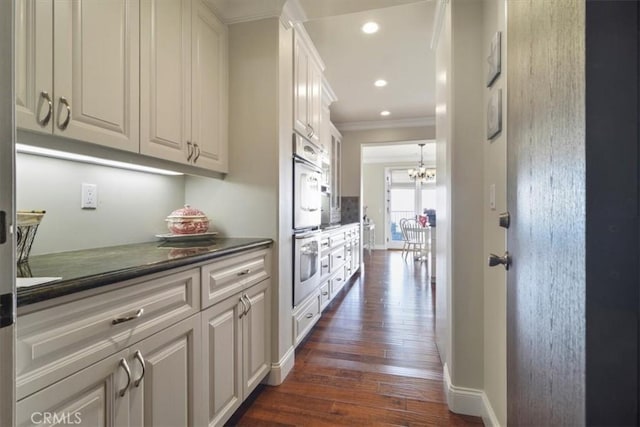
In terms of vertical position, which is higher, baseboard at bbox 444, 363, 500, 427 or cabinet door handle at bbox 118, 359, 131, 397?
cabinet door handle at bbox 118, 359, 131, 397

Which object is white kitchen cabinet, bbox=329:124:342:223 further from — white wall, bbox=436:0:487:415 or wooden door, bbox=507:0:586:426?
wooden door, bbox=507:0:586:426

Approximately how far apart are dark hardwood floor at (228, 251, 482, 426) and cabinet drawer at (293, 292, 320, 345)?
128mm

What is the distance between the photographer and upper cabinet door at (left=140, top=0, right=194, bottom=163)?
135 centimetres

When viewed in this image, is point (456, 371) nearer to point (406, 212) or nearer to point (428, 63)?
point (428, 63)

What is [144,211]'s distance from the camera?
1.75 metres

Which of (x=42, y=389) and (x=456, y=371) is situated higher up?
(x=42, y=389)

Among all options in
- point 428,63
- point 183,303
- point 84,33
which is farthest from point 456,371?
point 428,63

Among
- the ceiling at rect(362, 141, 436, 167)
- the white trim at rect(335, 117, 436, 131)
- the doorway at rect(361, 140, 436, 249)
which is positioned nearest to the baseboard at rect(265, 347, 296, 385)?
the white trim at rect(335, 117, 436, 131)

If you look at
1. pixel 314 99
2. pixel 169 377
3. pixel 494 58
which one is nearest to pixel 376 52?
pixel 314 99

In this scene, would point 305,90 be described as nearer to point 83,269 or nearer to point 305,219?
point 305,219

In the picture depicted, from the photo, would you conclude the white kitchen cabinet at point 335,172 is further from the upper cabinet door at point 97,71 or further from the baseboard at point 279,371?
the upper cabinet door at point 97,71

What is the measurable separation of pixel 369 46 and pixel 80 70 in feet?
7.95

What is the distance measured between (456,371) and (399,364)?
0.58 meters

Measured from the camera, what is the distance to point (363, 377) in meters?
Result: 1.95
